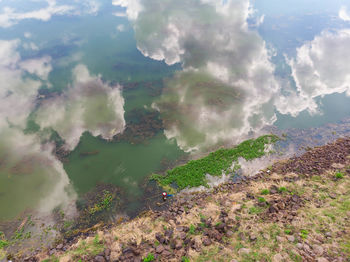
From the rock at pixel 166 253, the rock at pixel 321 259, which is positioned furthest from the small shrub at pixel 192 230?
the rock at pixel 321 259

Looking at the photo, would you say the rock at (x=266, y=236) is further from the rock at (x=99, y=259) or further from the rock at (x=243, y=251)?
the rock at (x=99, y=259)

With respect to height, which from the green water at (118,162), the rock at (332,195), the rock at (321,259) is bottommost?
the rock at (321,259)

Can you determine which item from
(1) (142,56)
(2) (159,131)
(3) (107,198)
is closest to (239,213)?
(3) (107,198)

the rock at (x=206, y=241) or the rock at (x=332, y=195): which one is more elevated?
the rock at (x=206, y=241)

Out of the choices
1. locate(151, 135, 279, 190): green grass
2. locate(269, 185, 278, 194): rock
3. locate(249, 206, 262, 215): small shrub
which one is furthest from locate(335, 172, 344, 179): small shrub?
locate(249, 206, 262, 215): small shrub

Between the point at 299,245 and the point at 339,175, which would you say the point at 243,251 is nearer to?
the point at 299,245

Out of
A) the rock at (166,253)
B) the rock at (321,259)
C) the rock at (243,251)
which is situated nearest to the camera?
the rock at (321,259)
